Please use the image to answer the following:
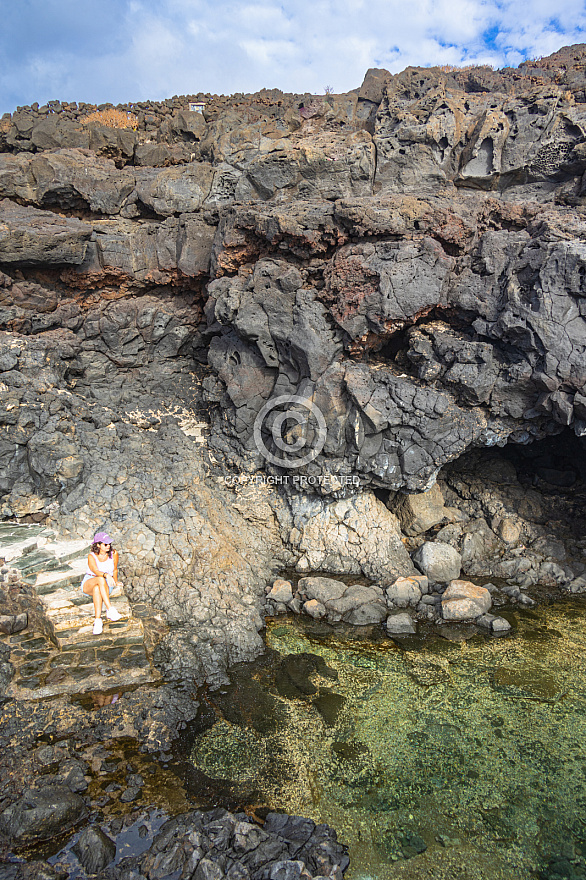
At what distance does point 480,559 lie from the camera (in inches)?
420

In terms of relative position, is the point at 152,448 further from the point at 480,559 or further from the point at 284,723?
the point at 480,559

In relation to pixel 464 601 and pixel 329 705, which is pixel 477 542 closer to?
pixel 464 601

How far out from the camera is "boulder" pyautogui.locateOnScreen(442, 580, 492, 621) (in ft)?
29.2

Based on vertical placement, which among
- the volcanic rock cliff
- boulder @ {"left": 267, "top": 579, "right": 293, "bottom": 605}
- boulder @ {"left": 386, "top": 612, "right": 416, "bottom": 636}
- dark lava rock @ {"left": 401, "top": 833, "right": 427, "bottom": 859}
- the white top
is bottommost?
dark lava rock @ {"left": 401, "top": 833, "right": 427, "bottom": 859}

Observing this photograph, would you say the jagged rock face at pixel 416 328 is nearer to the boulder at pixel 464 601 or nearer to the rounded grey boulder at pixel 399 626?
the boulder at pixel 464 601

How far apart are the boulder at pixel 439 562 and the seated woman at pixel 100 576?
19.1 ft

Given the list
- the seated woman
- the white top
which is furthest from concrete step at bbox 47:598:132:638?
the white top

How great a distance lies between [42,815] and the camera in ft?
15.9

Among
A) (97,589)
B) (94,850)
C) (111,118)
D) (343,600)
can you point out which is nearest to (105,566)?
(97,589)

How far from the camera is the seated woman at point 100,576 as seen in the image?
741 centimetres

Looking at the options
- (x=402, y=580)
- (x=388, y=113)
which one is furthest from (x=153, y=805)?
(x=388, y=113)

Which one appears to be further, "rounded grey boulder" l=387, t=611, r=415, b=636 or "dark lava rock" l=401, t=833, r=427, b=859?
"rounded grey boulder" l=387, t=611, r=415, b=636

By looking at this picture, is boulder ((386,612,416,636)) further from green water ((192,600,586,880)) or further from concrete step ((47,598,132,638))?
concrete step ((47,598,132,638))

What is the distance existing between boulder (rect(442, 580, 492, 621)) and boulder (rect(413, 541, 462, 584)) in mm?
526
